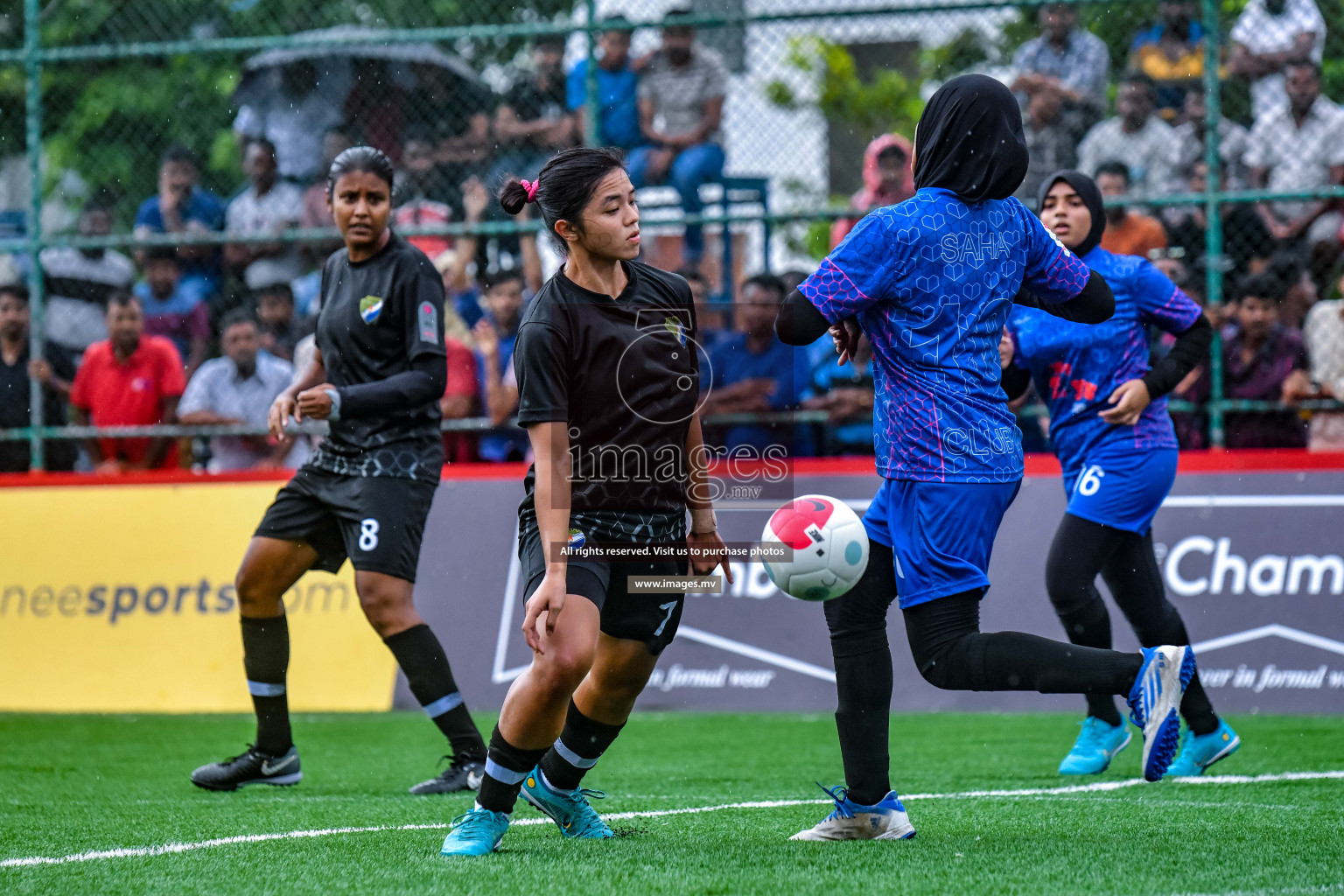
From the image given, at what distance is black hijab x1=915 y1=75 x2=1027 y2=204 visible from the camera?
3.93 metres

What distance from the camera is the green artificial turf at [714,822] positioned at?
11.6 ft

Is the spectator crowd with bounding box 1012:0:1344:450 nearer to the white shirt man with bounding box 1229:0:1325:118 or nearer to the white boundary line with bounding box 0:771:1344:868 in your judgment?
the white shirt man with bounding box 1229:0:1325:118

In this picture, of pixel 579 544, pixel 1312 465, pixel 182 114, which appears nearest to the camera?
pixel 579 544

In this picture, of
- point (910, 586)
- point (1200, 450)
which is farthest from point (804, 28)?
point (910, 586)

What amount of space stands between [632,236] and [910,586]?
47.0 inches

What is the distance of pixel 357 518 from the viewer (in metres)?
5.47

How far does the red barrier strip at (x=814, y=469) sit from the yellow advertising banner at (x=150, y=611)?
0.21 ft

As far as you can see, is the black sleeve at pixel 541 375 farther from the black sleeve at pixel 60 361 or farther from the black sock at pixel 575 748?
the black sleeve at pixel 60 361

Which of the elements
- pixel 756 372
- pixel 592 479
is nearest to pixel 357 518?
pixel 592 479

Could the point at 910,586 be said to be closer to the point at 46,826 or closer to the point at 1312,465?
the point at 46,826

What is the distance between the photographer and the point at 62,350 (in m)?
9.80

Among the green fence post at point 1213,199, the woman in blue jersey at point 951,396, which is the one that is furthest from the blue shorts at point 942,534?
the green fence post at point 1213,199

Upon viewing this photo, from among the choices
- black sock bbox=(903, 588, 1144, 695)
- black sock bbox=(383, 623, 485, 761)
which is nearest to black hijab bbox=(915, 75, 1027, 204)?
black sock bbox=(903, 588, 1144, 695)

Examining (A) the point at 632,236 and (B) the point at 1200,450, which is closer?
(A) the point at 632,236
